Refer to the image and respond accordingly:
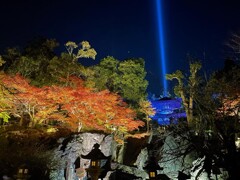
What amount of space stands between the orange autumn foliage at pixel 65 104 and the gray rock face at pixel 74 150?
1909 mm

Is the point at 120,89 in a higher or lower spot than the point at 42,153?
higher

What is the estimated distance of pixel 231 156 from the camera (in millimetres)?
5777

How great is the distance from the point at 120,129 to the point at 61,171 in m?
7.20

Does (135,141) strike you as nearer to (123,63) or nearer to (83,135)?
(123,63)

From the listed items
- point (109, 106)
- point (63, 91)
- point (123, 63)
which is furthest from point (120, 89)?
point (63, 91)

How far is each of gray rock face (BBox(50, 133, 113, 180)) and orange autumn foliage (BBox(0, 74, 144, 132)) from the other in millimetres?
1909

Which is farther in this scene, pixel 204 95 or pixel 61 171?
pixel 61 171

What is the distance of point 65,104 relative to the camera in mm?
16703

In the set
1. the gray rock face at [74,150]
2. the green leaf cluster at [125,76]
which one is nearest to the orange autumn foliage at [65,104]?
the gray rock face at [74,150]

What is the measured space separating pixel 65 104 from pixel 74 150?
3.48 m

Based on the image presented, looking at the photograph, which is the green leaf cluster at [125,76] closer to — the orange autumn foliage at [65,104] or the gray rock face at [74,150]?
the orange autumn foliage at [65,104]

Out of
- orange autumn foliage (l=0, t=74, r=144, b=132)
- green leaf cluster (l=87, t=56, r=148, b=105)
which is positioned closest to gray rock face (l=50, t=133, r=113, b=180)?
orange autumn foliage (l=0, t=74, r=144, b=132)

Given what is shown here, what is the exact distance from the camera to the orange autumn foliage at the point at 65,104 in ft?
52.7

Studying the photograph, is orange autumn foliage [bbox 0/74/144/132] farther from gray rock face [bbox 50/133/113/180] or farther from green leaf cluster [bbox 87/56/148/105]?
green leaf cluster [bbox 87/56/148/105]
